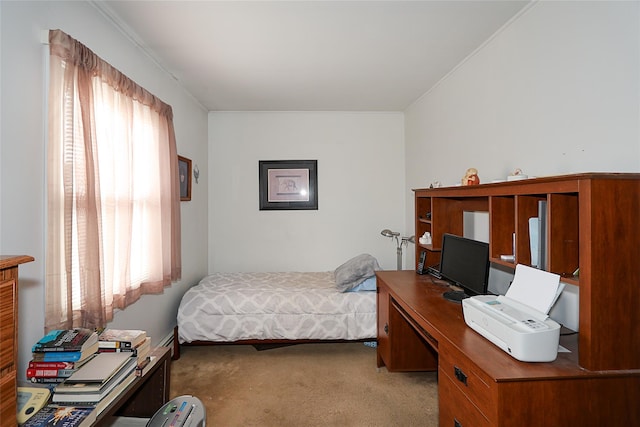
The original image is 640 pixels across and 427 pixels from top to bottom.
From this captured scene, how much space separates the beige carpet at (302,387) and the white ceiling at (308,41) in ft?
8.36

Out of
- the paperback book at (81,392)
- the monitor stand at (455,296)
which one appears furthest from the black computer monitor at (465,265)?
the paperback book at (81,392)

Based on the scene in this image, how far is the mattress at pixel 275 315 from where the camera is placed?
287 centimetres

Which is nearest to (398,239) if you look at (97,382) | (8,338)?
(97,382)

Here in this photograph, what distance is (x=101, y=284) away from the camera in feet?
5.82

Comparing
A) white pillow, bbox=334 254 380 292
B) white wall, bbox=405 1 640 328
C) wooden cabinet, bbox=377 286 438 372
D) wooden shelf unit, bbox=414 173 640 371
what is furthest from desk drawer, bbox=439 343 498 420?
white pillow, bbox=334 254 380 292

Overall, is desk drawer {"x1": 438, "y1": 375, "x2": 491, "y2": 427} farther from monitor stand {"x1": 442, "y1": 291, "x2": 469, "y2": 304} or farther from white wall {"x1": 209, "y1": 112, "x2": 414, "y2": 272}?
white wall {"x1": 209, "y1": 112, "x2": 414, "y2": 272}

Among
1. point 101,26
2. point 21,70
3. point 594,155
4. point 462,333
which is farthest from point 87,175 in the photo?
point 594,155

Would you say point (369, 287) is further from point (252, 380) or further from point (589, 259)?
point (589, 259)

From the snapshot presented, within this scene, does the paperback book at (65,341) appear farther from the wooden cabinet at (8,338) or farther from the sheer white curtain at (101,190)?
the wooden cabinet at (8,338)

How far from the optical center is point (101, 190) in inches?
74.0

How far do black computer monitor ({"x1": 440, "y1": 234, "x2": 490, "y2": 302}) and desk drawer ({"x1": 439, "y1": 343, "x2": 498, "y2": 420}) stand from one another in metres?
0.59

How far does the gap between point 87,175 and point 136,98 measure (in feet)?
2.77

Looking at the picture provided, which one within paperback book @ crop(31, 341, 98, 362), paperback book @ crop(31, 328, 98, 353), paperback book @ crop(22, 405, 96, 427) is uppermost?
paperback book @ crop(31, 328, 98, 353)

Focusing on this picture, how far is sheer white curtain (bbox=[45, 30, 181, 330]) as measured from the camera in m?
1.51
